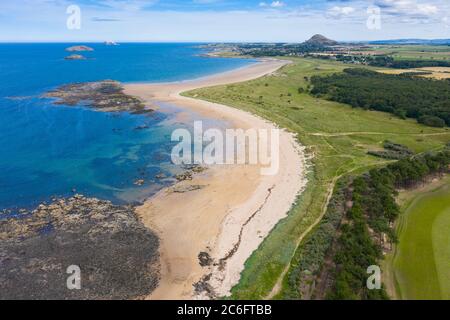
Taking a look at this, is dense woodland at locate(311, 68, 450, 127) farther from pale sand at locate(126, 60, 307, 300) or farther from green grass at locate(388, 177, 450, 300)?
green grass at locate(388, 177, 450, 300)

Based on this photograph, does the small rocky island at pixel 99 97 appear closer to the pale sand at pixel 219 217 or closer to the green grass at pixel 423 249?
the pale sand at pixel 219 217

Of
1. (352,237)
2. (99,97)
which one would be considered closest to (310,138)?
(352,237)

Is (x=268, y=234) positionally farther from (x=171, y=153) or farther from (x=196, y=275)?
(x=171, y=153)

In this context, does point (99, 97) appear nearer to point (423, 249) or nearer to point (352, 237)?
point (352, 237)

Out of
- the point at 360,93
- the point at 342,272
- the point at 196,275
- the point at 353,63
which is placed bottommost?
the point at 196,275

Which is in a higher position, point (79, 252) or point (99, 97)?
point (99, 97)
